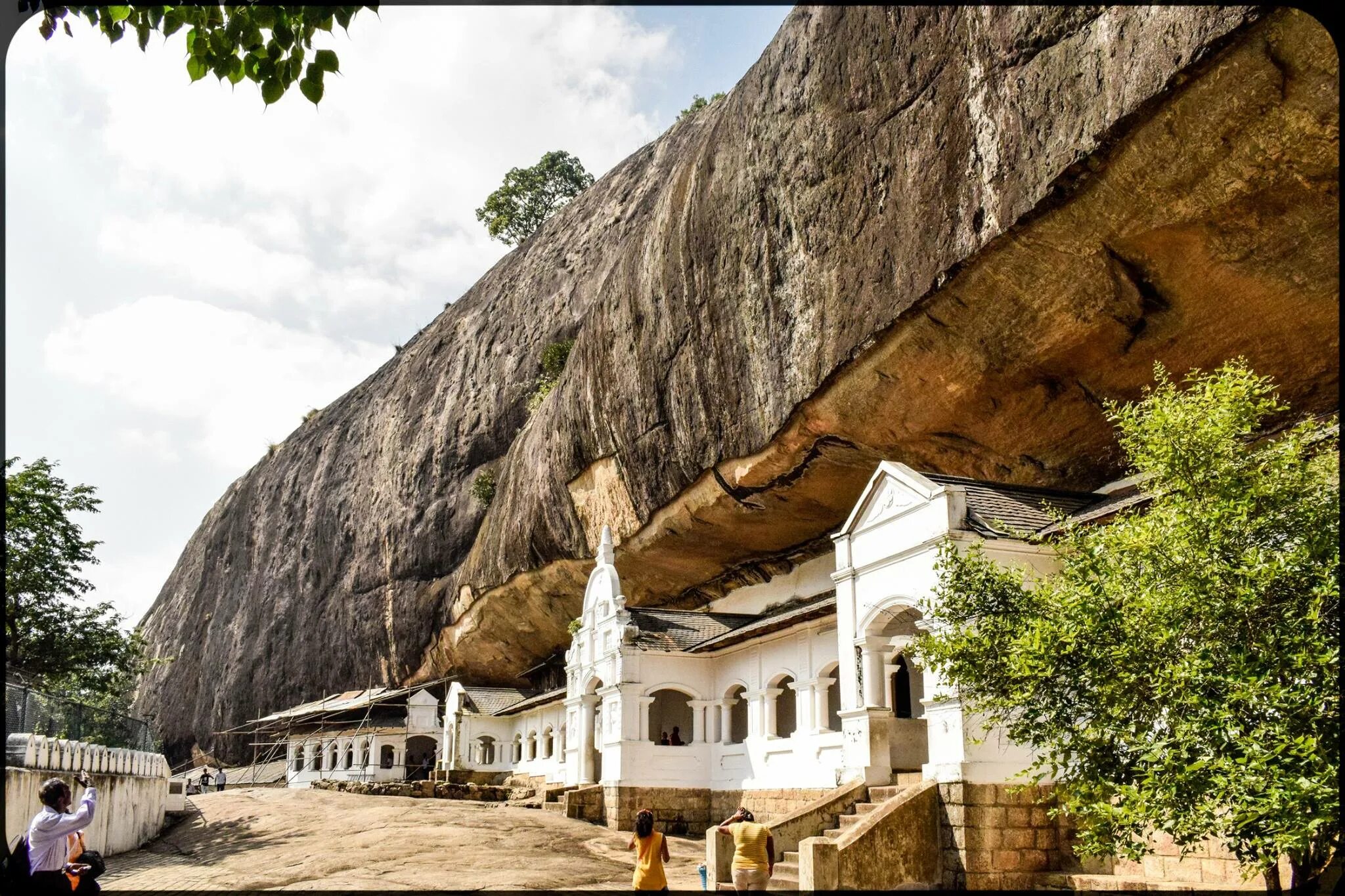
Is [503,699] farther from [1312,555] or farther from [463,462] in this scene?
[1312,555]

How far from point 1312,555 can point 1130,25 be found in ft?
25.8

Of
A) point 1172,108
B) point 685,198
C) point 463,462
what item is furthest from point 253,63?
point 463,462

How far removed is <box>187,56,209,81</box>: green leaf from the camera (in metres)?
5.56

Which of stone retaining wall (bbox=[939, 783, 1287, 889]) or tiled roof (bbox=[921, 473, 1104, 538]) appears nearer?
stone retaining wall (bbox=[939, 783, 1287, 889])

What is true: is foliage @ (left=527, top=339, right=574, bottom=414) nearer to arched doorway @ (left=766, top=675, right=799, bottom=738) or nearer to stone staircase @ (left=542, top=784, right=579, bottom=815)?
stone staircase @ (left=542, top=784, right=579, bottom=815)

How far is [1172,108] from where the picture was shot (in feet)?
43.0

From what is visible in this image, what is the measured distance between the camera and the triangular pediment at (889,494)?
15.8 m

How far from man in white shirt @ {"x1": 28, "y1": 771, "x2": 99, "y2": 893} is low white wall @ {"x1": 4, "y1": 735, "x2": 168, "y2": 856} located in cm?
309

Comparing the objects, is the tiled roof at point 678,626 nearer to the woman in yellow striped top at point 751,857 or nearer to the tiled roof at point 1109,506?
the tiled roof at point 1109,506

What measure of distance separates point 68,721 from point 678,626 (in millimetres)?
12444

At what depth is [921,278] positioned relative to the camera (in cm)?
A: 1683

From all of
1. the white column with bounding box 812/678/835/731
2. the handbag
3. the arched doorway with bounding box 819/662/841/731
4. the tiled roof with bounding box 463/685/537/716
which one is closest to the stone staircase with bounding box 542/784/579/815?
the arched doorway with bounding box 819/662/841/731

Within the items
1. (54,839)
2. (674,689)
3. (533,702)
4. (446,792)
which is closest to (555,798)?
(674,689)

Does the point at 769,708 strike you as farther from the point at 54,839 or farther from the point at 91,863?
the point at 54,839
